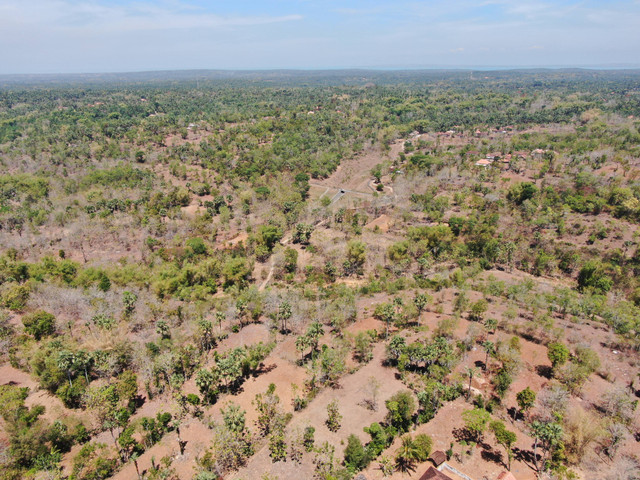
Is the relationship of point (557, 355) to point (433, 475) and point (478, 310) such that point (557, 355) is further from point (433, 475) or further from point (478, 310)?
point (433, 475)

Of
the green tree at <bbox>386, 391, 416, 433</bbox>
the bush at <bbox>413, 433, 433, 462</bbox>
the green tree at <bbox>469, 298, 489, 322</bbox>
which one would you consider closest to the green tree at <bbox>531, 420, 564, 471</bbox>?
the bush at <bbox>413, 433, 433, 462</bbox>

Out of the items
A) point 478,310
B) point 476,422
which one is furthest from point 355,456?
point 478,310

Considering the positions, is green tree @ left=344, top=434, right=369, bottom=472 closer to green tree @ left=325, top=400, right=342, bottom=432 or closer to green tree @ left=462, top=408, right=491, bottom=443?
green tree @ left=325, top=400, right=342, bottom=432

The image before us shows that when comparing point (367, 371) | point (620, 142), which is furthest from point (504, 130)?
point (367, 371)

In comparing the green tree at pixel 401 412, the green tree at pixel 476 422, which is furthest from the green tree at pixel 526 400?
the green tree at pixel 401 412

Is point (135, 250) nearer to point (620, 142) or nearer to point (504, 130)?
point (620, 142)

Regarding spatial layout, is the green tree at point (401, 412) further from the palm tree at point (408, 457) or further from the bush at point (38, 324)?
Answer: the bush at point (38, 324)
